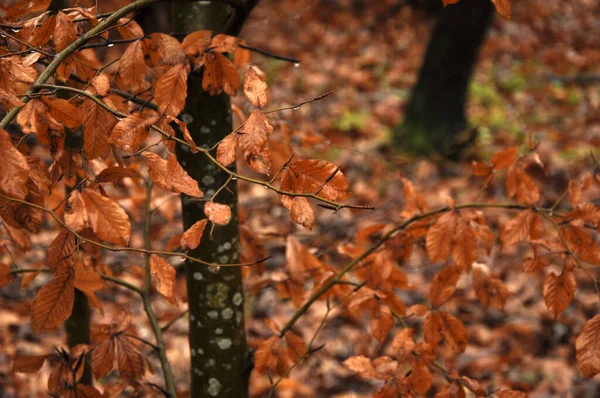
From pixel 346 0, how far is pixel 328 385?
6.45 metres

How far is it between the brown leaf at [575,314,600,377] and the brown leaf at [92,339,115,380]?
1068 mm

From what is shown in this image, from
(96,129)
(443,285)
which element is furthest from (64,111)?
(443,285)

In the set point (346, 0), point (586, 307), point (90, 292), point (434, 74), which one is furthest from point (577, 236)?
point (346, 0)

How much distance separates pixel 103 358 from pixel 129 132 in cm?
66

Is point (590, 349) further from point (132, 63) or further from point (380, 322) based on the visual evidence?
point (132, 63)

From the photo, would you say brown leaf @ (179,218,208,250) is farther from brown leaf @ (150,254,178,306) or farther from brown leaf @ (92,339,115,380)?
brown leaf @ (92,339,115,380)

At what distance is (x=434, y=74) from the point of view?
534 centimetres

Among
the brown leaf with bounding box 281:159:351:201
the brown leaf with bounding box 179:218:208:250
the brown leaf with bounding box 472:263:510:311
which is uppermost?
the brown leaf with bounding box 281:159:351:201

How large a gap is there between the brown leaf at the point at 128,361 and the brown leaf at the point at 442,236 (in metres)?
0.78

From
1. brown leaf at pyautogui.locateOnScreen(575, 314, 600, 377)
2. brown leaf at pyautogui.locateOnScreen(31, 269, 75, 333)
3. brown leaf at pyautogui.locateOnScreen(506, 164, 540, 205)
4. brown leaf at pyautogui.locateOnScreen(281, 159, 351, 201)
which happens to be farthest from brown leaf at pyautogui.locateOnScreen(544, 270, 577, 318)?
brown leaf at pyautogui.locateOnScreen(31, 269, 75, 333)

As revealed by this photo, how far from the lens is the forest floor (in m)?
3.05

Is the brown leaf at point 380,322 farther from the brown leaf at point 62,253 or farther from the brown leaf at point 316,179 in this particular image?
the brown leaf at point 62,253

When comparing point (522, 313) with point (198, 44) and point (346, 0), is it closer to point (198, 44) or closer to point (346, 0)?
point (198, 44)

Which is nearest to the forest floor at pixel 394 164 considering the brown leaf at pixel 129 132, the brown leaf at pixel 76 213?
the brown leaf at pixel 129 132
